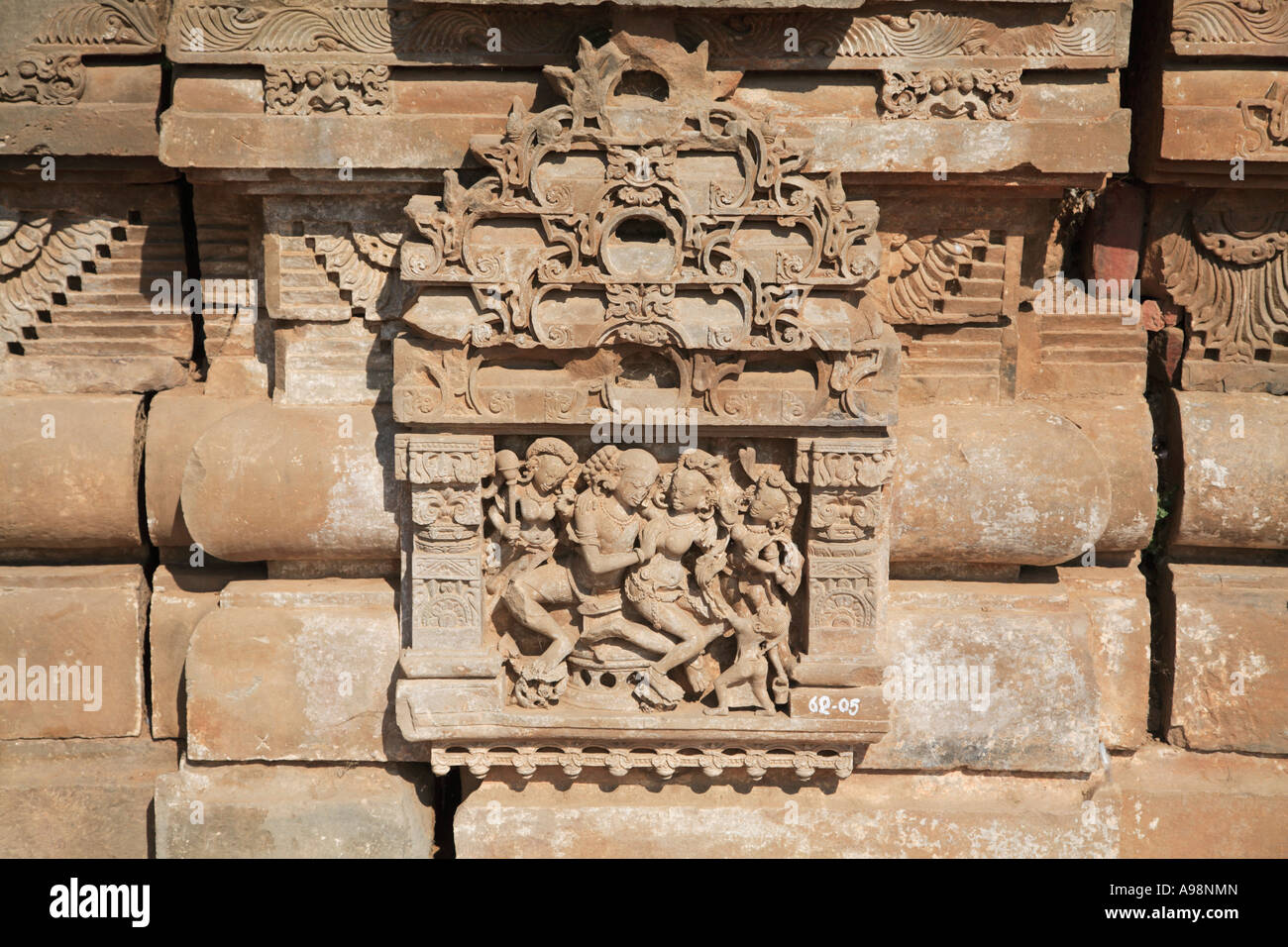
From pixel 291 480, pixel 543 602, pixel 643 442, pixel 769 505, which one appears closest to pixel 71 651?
pixel 291 480

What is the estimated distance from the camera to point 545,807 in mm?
4574

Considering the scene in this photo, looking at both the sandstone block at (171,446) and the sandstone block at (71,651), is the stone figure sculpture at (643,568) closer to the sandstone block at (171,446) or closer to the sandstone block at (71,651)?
the sandstone block at (171,446)

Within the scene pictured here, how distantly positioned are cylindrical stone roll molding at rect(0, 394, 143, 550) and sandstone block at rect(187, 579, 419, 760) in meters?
0.64

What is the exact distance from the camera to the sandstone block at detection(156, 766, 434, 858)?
179 inches

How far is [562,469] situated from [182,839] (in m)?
2.06

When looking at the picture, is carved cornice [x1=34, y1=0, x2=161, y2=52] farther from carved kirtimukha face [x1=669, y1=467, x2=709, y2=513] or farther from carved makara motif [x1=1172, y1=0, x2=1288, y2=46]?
carved makara motif [x1=1172, y1=0, x2=1288, y2=46]

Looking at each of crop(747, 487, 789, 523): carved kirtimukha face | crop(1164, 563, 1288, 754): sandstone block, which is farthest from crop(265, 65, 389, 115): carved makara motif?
crop(1164, 563, 1288, 754): sandstone block

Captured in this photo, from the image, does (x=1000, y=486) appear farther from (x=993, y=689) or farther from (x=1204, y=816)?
A: (x=1204, y=816)

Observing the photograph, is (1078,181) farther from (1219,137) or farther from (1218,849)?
(1218,849)

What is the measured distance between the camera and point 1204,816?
184 inches

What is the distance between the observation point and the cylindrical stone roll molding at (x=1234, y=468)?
467 cm

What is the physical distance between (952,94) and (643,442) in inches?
66.6

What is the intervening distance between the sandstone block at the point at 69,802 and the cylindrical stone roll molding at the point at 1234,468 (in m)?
4.31

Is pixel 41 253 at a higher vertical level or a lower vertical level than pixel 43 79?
lower
